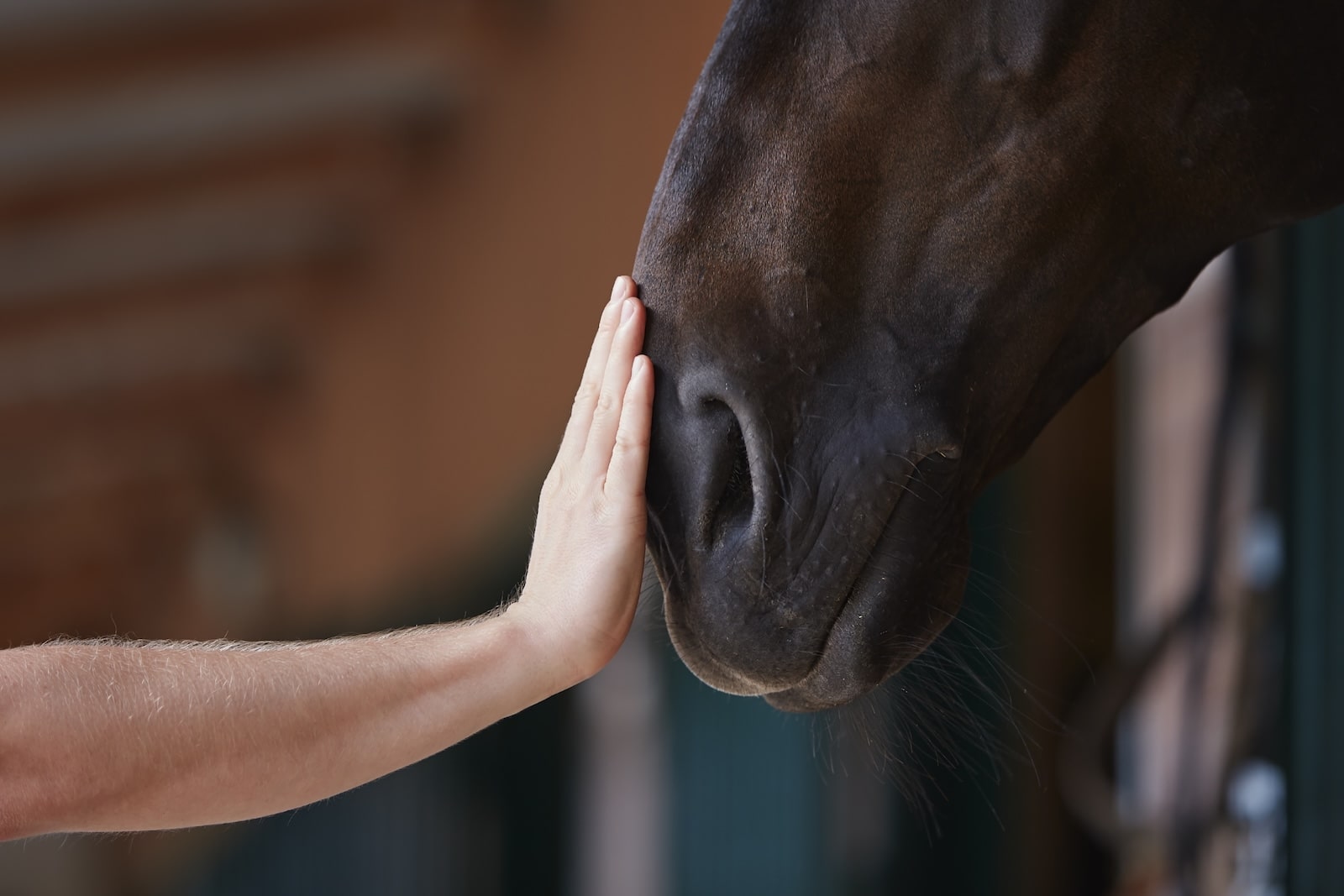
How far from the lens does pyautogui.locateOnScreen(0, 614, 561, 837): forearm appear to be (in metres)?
0.80

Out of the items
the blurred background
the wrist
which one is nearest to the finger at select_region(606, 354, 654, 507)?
the wrist

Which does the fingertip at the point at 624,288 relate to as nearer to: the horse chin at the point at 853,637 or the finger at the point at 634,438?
the finger at the point at 634,438

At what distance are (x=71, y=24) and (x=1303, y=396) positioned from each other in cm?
317

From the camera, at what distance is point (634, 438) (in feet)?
2.87

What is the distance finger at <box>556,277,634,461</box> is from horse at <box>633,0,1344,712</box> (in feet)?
0.07

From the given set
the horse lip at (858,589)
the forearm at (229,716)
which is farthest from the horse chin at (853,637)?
the forearm at (229,716)

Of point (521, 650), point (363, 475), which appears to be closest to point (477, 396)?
point (363, 475)

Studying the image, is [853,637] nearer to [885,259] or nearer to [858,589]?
[858,589]

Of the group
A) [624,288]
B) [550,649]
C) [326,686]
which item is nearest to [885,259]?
[624,288]

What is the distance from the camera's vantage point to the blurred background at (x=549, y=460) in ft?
6.19

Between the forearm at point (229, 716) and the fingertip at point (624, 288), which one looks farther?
the fingertip at point (624, 288)

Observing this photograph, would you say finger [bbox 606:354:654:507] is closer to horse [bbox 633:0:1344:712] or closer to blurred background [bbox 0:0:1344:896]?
horse [bbox 633:0:1344:712]

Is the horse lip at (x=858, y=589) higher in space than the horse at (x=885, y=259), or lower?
lower

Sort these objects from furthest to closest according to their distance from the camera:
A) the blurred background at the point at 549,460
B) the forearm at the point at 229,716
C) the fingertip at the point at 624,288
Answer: the blurred background at the point at 549,460, the fingertip at the point at 624,288, the forearm at the point at 229,716
